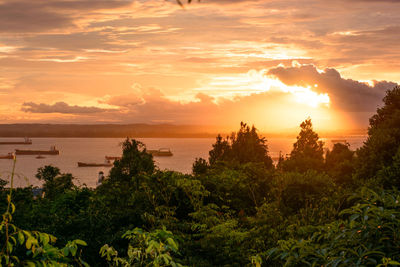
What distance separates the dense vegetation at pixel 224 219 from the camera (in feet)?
12.6

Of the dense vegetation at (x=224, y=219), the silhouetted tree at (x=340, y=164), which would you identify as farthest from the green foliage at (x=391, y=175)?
the silhouetted tree at (x=340, y=164)

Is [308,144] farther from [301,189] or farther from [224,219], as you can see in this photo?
[224,219]

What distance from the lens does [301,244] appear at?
4035 mm

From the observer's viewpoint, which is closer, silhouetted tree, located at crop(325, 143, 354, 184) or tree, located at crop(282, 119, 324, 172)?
silhouetted tree, located at crop(325, 143, 354, 184)

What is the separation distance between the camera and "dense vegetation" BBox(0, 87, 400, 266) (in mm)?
3826

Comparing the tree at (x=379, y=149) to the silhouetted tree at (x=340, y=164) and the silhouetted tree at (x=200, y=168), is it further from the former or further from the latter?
the silhouetted tree at (x=200, y=168)

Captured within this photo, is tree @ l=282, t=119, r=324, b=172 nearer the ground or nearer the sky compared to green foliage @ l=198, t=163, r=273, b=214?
nearer the sky

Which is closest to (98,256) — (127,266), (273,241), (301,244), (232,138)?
(273,241)

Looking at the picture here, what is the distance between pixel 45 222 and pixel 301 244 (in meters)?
8.14

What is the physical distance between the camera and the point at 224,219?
1083 cm

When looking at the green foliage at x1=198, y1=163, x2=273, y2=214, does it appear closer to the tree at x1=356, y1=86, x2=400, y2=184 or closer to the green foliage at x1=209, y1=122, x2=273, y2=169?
the tree at x1=356, y1=86, x2=400, y2=184

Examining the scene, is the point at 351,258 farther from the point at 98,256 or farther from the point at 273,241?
the point at 98,256

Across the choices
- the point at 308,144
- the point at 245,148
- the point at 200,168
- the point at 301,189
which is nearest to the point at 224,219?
the point at 301,189

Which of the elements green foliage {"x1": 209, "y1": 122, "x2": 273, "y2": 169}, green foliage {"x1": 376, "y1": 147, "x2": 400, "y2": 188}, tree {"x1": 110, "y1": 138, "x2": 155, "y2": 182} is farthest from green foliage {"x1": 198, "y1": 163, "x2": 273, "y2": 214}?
green foliage {"x1": 209, "y1": 122, "x2": 273, "y2": 169}
